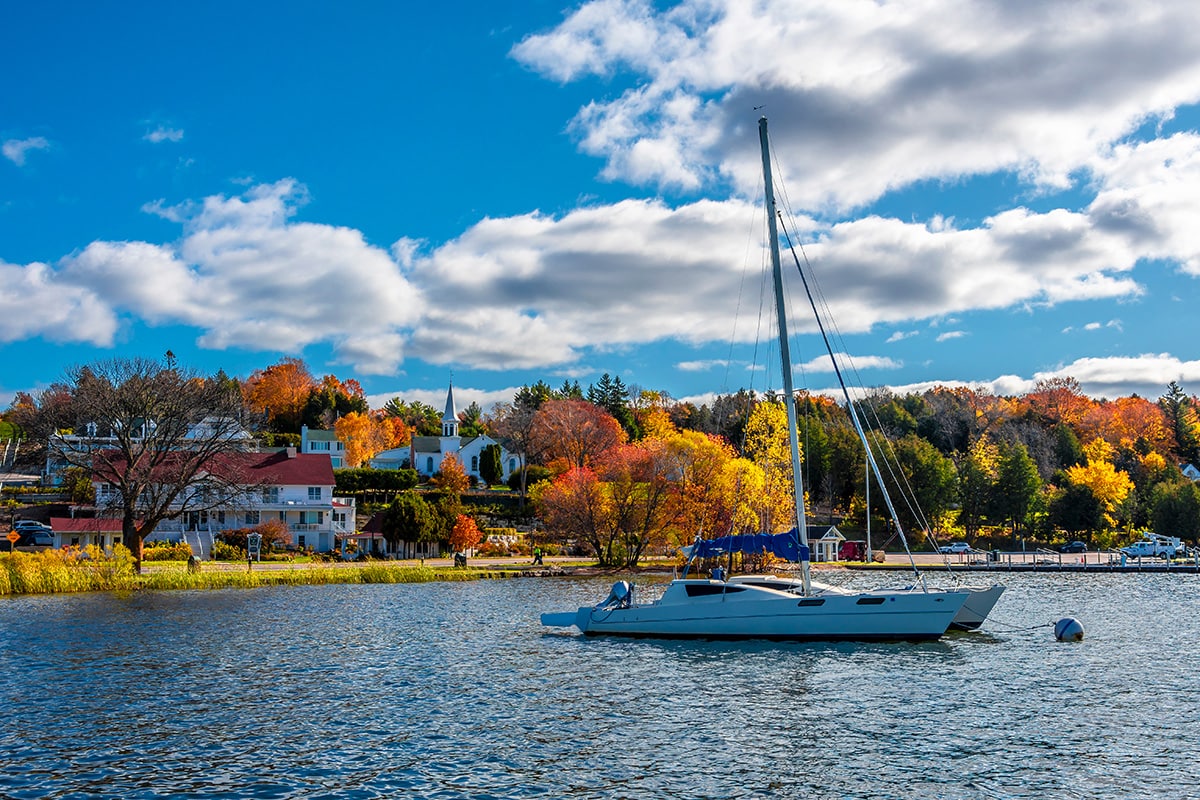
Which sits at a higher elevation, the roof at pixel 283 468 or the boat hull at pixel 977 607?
the roof at pixel 283 468

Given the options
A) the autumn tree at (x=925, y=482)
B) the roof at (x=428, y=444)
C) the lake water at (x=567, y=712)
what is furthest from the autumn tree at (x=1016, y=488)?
the roof at (x=428, y=444)

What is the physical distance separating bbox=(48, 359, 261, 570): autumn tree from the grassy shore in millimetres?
5705

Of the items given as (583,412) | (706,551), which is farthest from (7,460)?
(706,551)

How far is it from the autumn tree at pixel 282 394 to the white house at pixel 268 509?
79.9m

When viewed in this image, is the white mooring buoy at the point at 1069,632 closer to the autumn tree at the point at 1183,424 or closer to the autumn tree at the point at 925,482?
the autumn tree at the point at 925,482

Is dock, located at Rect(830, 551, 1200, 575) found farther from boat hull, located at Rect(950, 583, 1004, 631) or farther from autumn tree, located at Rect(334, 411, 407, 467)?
autumn tree, located at Rect(334, 411, 407, 467)

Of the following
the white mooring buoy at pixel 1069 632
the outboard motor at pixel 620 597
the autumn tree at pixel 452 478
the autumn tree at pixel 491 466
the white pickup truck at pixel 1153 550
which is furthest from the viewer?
the autumn tree at pixel 491 466

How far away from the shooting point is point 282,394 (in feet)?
577

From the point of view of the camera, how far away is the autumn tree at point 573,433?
124 metres

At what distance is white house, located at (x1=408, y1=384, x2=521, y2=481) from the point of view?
5620 inches

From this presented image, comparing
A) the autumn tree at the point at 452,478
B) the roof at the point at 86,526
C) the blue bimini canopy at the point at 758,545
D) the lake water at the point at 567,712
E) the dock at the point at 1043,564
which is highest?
the autumn tree at the point at 452,478

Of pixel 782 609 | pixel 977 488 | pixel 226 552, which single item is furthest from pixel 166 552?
pixel 977 488

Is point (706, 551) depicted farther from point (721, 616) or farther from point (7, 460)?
point (7, 460)

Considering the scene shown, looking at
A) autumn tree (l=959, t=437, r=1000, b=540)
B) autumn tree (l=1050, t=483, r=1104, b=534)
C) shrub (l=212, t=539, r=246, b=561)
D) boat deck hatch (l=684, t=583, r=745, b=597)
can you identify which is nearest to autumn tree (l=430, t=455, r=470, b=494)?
shrub (l=212, t=539, r=246, b=561)
